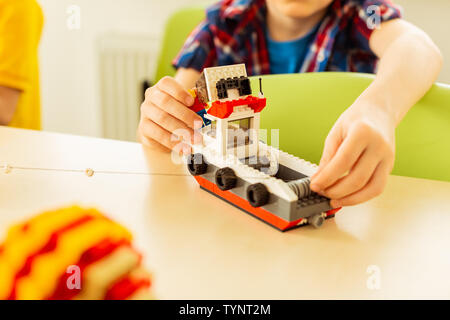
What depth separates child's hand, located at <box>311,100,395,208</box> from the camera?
43 cm

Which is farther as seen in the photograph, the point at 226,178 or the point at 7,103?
A: the point at 7,103

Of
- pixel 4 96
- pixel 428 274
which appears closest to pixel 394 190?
pixel 428 274

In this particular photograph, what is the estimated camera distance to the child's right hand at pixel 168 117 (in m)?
0.57

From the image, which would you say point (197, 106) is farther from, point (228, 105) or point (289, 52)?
point (289, 52)

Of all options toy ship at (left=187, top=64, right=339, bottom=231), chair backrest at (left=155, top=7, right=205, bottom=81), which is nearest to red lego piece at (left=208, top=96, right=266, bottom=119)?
toy ship at (left=187, top=64, right=339, bottom=231)

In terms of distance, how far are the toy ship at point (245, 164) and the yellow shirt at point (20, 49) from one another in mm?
514

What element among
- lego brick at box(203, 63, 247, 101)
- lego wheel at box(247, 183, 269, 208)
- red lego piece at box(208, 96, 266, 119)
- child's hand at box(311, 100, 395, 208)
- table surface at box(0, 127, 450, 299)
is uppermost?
lego brick at box(203, 63, 247, 101)

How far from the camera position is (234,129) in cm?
51

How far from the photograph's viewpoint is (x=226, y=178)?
18.6 inches

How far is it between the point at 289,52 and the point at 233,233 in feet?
1.91

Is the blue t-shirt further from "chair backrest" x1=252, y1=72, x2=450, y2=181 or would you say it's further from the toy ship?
the toy ship

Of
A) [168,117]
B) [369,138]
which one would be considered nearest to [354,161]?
[369,138]

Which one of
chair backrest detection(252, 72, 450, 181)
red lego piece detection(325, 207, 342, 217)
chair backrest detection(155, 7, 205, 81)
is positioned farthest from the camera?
chair backrest detection(155, 7, 205, 81)

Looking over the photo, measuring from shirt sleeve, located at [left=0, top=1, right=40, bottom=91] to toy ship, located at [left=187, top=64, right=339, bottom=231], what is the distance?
20.2 inches
